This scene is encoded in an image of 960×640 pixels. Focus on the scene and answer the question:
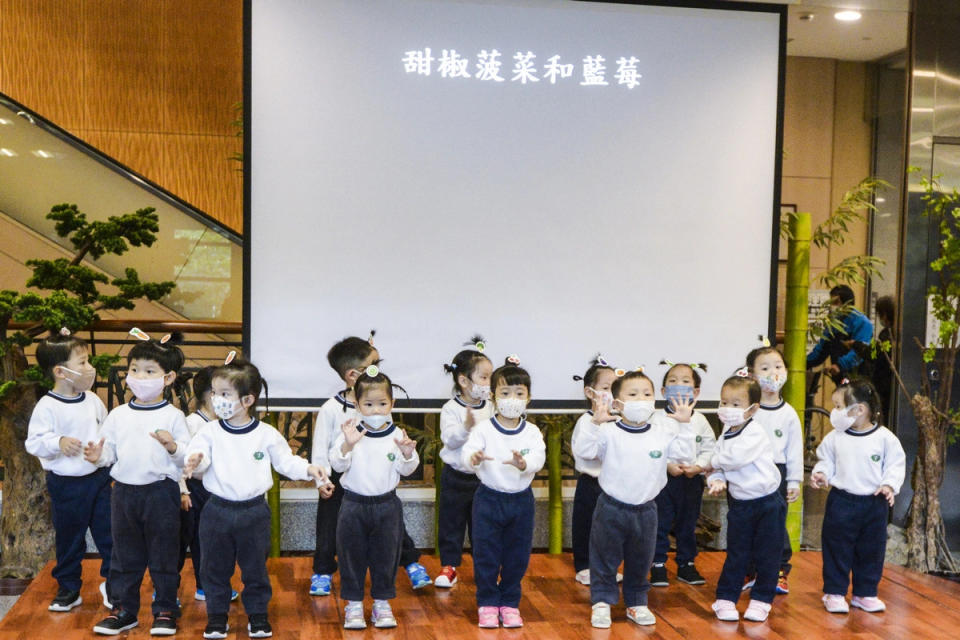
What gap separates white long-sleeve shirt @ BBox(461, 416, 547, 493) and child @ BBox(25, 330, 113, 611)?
152cm

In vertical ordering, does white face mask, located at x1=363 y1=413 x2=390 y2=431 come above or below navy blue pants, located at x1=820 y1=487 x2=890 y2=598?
above

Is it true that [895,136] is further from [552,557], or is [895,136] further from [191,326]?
[191,326]

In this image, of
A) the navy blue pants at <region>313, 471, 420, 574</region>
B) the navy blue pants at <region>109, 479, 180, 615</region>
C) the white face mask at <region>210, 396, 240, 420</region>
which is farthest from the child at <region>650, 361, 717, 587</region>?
the navy blue pants at <region>109, 479, 180, 615</region>

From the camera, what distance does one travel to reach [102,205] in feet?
21.0

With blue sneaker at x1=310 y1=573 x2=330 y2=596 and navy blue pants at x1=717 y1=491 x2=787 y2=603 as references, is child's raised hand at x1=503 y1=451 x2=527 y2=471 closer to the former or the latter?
navy blue pants at x1=717 y1=491 x2=787 y2=603

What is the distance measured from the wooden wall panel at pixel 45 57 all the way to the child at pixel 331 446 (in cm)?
463

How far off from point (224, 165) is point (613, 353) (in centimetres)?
428

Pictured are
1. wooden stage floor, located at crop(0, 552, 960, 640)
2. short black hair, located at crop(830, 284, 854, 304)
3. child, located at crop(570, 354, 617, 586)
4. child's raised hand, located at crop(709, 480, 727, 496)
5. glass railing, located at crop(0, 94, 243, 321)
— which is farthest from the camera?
glass railing, located at crop(0, 94, 243, 321)

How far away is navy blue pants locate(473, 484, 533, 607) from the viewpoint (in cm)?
369

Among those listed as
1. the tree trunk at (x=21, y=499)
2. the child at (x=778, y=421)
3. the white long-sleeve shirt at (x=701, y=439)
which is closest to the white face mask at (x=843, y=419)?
the child at (x=778, y=421)

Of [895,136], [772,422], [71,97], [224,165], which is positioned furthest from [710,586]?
[71,97]

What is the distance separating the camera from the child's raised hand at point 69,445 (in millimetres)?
3595

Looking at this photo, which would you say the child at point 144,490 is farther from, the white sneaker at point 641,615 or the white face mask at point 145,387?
the white sneaker at point 641,615

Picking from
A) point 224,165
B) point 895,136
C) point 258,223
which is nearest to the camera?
point 258,223
